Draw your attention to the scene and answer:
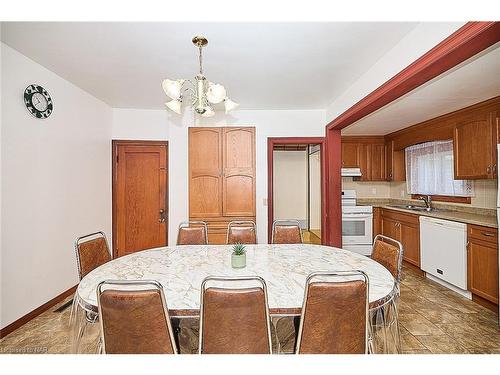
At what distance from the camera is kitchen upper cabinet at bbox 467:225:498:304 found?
8.54 feet

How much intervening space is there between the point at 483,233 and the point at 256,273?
2.54 meters

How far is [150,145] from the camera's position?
13.2ft

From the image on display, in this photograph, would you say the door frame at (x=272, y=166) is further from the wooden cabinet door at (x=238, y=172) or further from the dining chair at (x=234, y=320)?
the dining chair at (x=234, y=320)

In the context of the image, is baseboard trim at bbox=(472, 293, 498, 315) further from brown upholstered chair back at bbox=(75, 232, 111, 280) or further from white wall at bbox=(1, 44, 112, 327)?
white wall at bbox=(1, 44, 112, 327)

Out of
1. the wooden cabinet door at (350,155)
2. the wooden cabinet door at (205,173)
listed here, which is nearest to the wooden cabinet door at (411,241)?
the wooden cabinet door at (350,155)

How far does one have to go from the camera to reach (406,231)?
403cm

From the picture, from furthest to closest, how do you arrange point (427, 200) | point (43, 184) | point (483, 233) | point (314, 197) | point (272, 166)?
point (314, 197) → point (427, 200) → point (272, 166) → point (483, 233) → point (43, 184)

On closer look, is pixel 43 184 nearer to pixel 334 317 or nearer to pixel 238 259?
pixel 238 259

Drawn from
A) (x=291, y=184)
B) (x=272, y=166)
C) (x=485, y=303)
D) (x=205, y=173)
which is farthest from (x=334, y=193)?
(x=291, y=184)

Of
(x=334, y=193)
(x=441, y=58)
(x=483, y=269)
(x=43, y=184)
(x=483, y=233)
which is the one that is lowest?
(x=483, y=269)

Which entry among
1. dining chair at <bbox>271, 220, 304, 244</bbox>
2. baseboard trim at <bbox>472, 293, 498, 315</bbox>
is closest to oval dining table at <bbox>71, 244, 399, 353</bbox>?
dining chair at <bbox>271, 220, 304, 244</bbox>

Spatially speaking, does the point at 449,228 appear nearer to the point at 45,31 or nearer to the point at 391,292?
the point at 391,292
